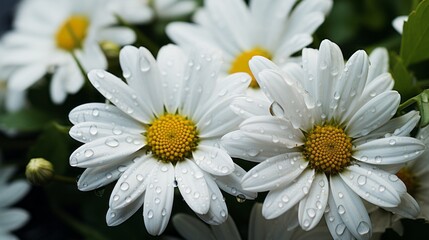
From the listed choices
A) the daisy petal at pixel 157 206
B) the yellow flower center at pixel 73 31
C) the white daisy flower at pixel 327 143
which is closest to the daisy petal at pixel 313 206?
the white daisy flower at pixel 327 143

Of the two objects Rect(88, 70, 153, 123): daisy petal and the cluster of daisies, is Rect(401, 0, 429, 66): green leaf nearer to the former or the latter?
the cluster of daisies

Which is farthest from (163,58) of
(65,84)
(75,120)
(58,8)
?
(58,8)

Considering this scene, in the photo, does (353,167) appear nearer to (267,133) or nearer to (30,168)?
(267,133)

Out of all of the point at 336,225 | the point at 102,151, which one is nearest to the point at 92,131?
the point at 102,151

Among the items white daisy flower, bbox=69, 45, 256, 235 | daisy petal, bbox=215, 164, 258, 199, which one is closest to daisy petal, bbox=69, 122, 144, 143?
white daisy flower, bbox=69, 45, 256, 235

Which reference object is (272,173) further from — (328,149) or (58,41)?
(58,41)

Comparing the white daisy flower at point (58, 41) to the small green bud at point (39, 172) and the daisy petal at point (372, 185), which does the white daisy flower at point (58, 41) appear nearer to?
the small green bud at point (39, 172)
